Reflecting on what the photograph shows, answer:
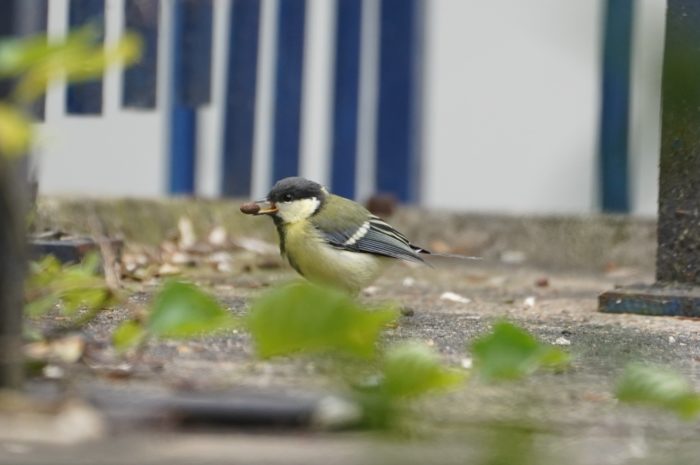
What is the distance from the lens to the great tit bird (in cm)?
418

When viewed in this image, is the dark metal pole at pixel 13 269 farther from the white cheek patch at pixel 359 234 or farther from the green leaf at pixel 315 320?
the white cheek patch at pixel 359 234

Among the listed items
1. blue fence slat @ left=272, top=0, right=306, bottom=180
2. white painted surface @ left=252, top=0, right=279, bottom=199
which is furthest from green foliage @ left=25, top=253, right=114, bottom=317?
blue fence slat @ left=272, top=0, right=306, bottom=180

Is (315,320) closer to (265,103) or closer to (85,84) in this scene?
(85,84)

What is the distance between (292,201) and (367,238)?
311 millimetres

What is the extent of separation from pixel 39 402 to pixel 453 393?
75 centimetres

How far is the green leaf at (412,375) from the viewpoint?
6.18 feet

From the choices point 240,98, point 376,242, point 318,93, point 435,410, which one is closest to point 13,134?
point 435,410

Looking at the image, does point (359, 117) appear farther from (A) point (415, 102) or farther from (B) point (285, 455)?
(B) point (285, 455)

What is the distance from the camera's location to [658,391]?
1.98 metres

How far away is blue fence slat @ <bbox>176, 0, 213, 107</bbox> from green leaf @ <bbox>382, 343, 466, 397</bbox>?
4170 mm

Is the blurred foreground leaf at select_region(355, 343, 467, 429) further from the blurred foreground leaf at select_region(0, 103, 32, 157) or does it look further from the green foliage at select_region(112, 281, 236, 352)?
the blurred foreground leaf at select_region(0, 103, 32, 157)

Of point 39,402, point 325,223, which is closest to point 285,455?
point 39,402

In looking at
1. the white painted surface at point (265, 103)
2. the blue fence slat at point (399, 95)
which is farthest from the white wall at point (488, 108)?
the white painted surface at point (265, 103)

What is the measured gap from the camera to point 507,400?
2141mm
